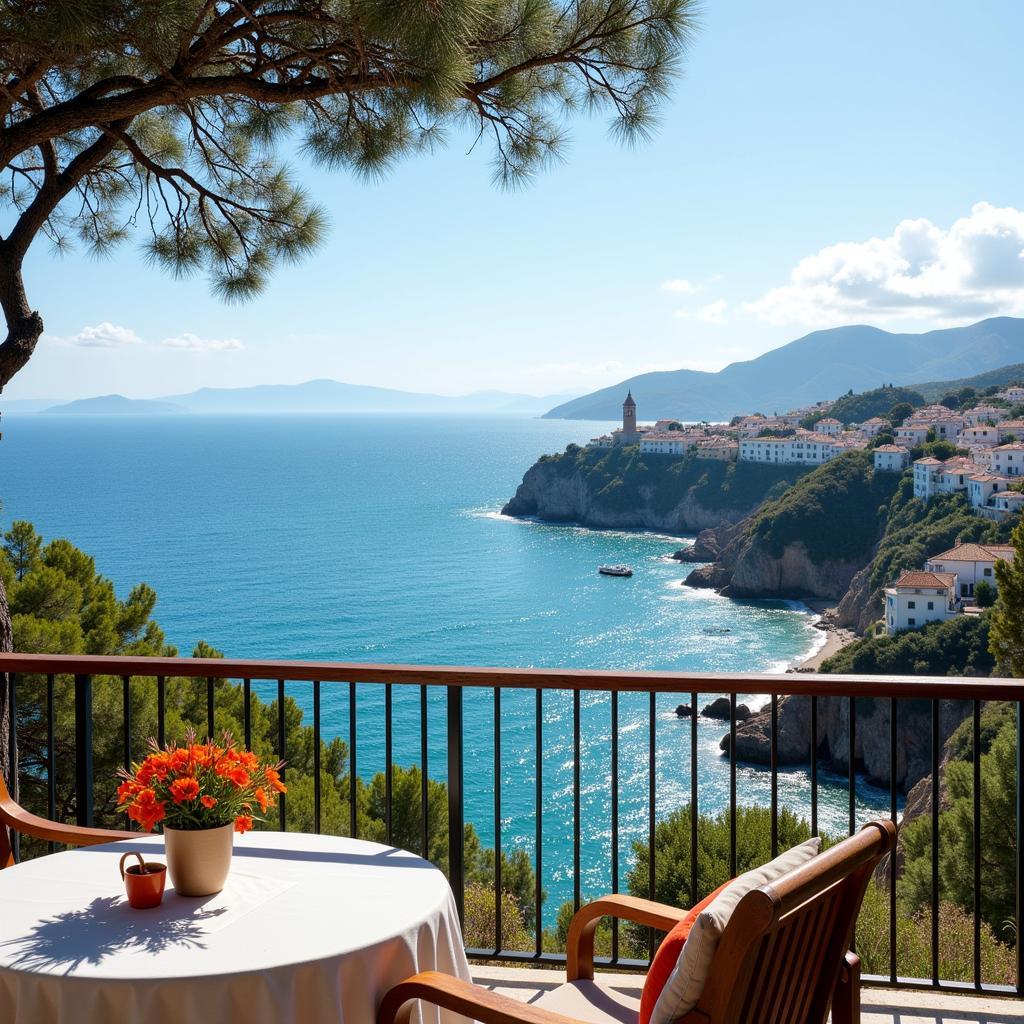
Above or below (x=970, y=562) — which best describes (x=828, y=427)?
above

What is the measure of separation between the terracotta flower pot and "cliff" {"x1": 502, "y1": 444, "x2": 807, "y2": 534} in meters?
56.6

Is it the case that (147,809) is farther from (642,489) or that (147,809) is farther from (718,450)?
(642,489)

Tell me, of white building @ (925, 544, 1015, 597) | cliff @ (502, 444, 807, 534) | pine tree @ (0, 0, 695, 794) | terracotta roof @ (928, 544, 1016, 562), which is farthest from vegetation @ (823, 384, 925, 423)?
pine tree @ (0, 0, 695, 794)

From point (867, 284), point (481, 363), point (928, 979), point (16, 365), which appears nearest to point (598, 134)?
point (16, 365)

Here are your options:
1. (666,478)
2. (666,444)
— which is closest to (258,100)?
(666,478)

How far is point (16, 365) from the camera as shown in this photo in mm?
3412

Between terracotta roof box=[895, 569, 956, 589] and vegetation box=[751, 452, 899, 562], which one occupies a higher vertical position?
vegetation box=[751, 452, 899, 562]

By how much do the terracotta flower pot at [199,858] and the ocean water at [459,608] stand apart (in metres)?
20.4

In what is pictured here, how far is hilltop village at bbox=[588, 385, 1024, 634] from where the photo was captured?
1276 inches

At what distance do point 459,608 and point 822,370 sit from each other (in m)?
119

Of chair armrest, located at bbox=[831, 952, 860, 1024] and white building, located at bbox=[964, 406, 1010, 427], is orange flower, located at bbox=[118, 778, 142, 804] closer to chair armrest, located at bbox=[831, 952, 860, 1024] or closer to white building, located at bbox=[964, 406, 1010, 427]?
chair armrest, located at bbox=[831, 952, 860, 1024]

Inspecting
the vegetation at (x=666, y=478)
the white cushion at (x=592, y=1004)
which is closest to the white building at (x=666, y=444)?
the vegetation at (x=666, y=478)

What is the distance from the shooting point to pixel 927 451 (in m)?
48.4

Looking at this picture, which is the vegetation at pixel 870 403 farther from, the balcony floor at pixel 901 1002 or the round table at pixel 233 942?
the round table at pixel 233 942
